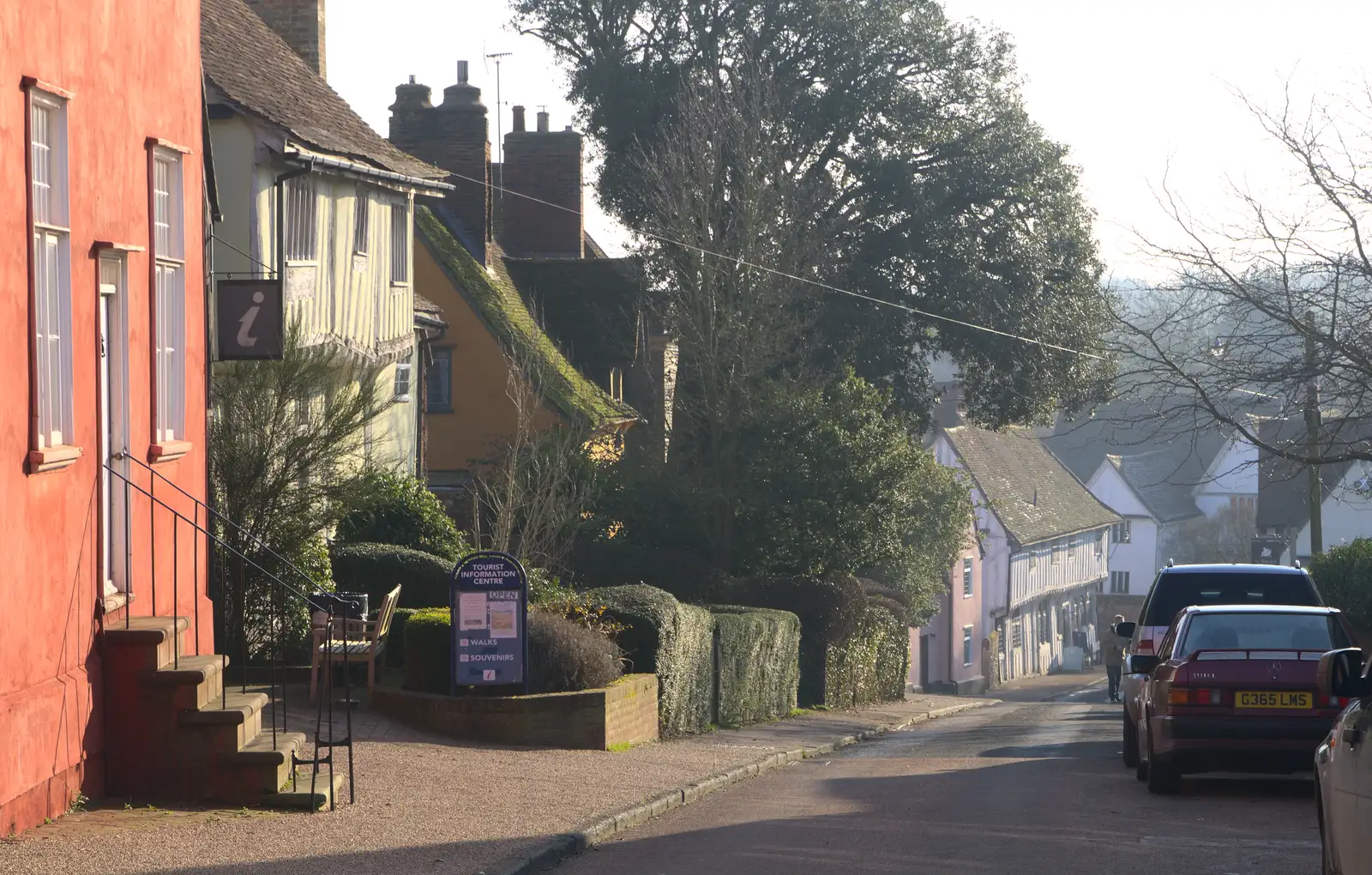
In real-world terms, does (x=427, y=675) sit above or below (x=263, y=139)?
below

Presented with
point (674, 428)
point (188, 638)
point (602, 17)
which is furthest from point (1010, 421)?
point (188, 638)

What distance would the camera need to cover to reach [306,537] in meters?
17.3

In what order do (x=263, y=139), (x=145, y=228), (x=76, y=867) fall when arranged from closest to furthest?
(x=76, y=867) < (x=145, y=228) < (x=263, y=139)

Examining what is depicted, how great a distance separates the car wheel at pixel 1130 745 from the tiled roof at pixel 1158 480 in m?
68.1

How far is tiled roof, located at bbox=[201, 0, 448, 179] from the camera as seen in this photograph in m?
20.7

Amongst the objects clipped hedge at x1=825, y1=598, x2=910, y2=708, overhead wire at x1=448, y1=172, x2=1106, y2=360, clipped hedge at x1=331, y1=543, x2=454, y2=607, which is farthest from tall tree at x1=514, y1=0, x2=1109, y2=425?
clipped hedge at x1=331, y1=543, x2=454, y2=607

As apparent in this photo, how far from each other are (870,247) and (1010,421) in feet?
19.1

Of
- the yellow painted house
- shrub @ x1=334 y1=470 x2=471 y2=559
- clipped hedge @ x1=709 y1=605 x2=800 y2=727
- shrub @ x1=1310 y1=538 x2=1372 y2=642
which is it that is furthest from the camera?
the yellow painted house

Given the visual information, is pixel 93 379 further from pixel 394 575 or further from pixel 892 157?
pixel 892 157

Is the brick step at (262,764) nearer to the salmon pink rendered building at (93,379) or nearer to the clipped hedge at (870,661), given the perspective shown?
the salmon pink rendered building at (93,379)

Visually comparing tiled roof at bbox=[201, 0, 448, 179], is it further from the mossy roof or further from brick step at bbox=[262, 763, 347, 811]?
brick step at bbox=[262, 763, 347, 811]

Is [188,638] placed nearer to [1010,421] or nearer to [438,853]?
[438,853]

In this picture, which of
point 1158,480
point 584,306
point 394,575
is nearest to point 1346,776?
point 394,575

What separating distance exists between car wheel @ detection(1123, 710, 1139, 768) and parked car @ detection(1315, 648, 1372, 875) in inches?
281
